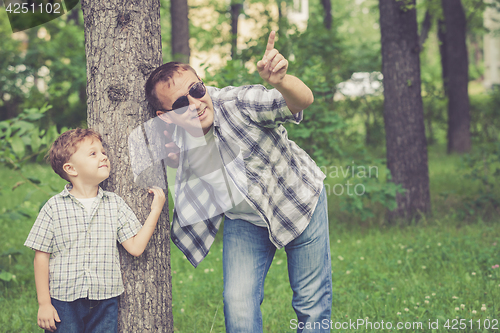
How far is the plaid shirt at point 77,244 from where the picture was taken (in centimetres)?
187

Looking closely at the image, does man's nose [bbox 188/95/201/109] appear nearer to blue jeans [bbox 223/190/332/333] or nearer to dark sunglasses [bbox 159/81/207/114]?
dark sunglasses [bbox 159/81/207/114]

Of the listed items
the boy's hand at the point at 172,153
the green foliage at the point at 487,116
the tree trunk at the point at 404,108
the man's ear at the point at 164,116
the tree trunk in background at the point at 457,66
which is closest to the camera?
the man's ear at the point at 164,116

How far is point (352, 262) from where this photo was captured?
421 cm

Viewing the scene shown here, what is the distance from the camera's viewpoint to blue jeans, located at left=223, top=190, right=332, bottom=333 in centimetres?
204

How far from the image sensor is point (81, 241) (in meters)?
1.89

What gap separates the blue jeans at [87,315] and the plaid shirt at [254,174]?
0.46 metres

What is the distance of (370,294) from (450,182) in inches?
187

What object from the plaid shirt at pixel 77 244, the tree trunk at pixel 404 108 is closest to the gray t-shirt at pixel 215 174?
the plaid shirt at pixel 77 244

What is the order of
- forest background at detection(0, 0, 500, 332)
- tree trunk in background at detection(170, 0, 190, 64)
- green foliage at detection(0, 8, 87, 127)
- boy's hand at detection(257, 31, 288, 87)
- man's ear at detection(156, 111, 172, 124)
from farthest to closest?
green foliage at detection(0, 8, 87, 127), tree trunk in background at detection(170, 0, 190, 64), forest background at detection(0, 0, 500, 332), man's ear at detection(156, 111, 172, 124), boy's hand at detection(257, 31, 288, 87)

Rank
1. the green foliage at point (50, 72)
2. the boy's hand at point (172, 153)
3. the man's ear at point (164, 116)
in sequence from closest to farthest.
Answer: the man's ear at point (164, 116) → the boy's hand at point (172, 153) → the green foliage at point (50, 72)

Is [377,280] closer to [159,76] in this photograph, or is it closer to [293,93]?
[293,93]

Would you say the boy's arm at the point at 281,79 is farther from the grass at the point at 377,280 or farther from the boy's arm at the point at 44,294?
the grass at the point at 377,280

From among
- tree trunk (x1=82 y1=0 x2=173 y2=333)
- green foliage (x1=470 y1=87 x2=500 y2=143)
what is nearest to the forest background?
tree trunk (x1=82 y1=0 x2=173 y2=333)

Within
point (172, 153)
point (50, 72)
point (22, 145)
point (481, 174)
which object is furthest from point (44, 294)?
point (50, 72)
